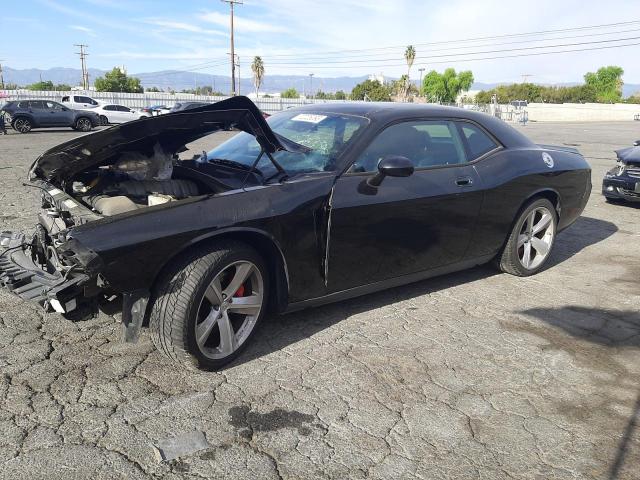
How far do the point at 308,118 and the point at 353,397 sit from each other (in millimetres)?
2253

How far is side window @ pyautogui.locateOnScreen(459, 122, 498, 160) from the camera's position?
4430mm

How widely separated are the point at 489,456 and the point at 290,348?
4.64 ft

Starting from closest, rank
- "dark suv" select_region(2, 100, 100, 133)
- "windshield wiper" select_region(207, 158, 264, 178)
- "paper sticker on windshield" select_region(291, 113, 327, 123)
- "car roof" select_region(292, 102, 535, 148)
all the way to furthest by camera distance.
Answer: "windshield wiper" select_region(207, 158, 264, 178), "car roof" select_region(292, 102, 535, 148), "paper sticker on windshield" select_region(291, 113, 327, 123), "dark suv" select_region(2, 100, 100, 133)

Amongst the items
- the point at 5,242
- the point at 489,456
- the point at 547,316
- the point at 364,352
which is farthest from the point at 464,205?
the point at 5,242

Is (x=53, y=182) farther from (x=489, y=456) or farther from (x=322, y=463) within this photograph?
(x=489, y=456)

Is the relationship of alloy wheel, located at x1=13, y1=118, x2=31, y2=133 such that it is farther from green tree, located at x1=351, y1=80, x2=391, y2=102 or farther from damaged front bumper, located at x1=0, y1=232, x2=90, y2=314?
green tree, located at x1=351, y1=80, x2=391, y2=102

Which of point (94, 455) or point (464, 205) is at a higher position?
point (464, 205)

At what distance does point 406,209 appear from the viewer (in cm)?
380

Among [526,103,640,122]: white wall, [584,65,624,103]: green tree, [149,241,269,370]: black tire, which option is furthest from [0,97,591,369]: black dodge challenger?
[584,65,624,103]: green tree

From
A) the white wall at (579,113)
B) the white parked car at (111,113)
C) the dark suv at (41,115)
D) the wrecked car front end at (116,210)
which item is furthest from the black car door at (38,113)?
the white wall at (579,113)

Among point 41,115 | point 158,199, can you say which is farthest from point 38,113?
point 158,199

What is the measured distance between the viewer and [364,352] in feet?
11.3

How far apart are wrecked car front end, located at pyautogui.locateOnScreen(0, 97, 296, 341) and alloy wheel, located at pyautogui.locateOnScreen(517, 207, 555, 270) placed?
2647 mm

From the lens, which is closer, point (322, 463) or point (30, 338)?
point (322, 463)
